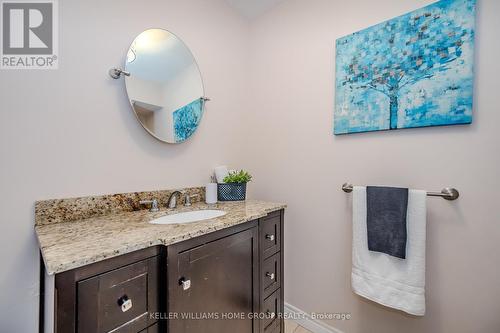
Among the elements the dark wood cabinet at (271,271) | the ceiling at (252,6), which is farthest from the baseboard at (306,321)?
the ceiling at (252,6)

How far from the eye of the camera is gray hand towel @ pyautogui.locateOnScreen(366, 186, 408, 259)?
1089mm

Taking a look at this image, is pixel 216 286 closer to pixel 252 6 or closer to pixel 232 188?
pixel 232 188

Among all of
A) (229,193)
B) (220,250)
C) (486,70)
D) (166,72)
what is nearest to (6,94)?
(166,72)

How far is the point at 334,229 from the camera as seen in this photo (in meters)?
1.44

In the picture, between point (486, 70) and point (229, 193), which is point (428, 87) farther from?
point (229, 193)

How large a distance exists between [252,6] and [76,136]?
5.18ft

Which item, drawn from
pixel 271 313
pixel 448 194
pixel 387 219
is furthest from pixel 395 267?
pixel 271 313

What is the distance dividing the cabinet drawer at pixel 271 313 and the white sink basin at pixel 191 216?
575 millimetres

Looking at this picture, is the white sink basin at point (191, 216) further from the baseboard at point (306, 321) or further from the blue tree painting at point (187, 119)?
the baseboard at point (306, 321)

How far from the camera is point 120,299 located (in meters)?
0.69

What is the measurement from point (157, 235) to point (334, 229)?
1093 mm

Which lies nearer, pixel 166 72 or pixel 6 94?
pixel 6 94

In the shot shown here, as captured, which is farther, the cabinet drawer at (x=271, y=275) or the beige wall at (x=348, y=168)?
the cabinet drawer at (x=271, y=275)

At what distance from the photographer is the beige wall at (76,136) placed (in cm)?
90
